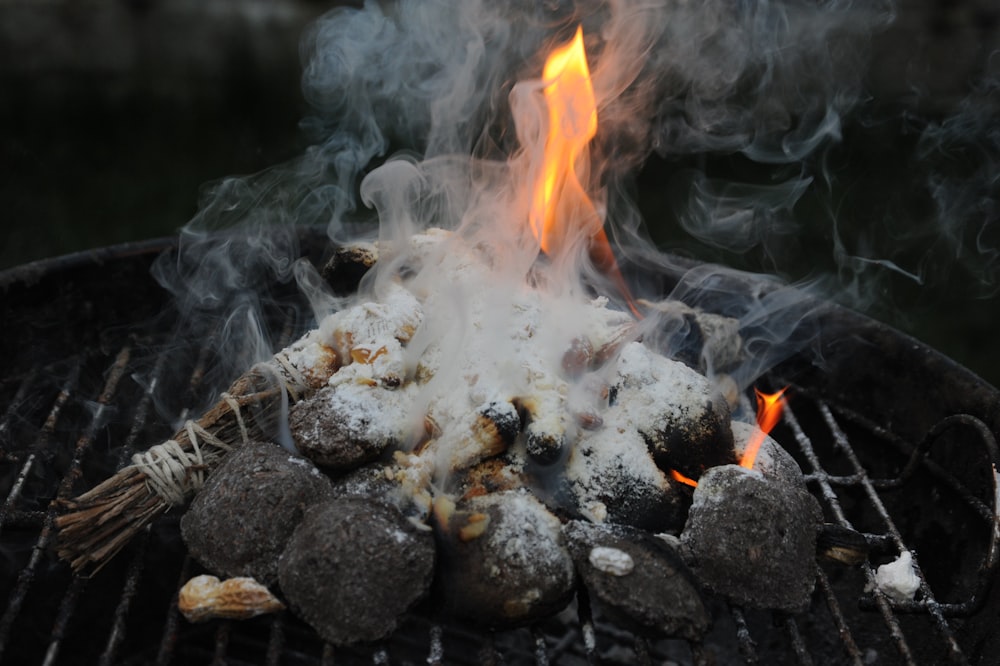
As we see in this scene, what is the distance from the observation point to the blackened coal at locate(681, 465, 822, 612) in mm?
1673

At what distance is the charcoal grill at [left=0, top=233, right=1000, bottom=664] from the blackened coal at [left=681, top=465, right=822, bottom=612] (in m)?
0.07

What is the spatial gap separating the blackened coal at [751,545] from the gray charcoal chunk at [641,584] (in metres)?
0.07

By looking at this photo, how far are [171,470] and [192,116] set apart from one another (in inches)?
159

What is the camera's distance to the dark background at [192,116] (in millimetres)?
4590

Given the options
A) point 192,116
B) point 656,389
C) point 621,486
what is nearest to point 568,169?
→ point 656,389

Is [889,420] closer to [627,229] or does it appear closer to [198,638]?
[627,229]

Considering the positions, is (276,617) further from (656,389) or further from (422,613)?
(656,389)

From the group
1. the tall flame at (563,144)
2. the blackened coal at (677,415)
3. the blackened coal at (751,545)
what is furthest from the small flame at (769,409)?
the tall flame at (563,144)

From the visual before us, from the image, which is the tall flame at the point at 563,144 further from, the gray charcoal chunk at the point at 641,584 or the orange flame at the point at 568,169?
the gray charcoal chunk at the point at 641,584

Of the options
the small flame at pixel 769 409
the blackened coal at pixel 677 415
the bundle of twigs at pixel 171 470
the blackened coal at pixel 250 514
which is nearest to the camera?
the blackened coal at pixel 250 514

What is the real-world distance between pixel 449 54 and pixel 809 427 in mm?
2152

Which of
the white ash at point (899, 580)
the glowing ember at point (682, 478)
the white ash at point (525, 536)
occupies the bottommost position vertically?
the white ash at point (899, 580)

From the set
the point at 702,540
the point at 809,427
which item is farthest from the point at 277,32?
the point at 702,540

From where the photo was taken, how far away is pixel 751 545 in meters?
1.68
